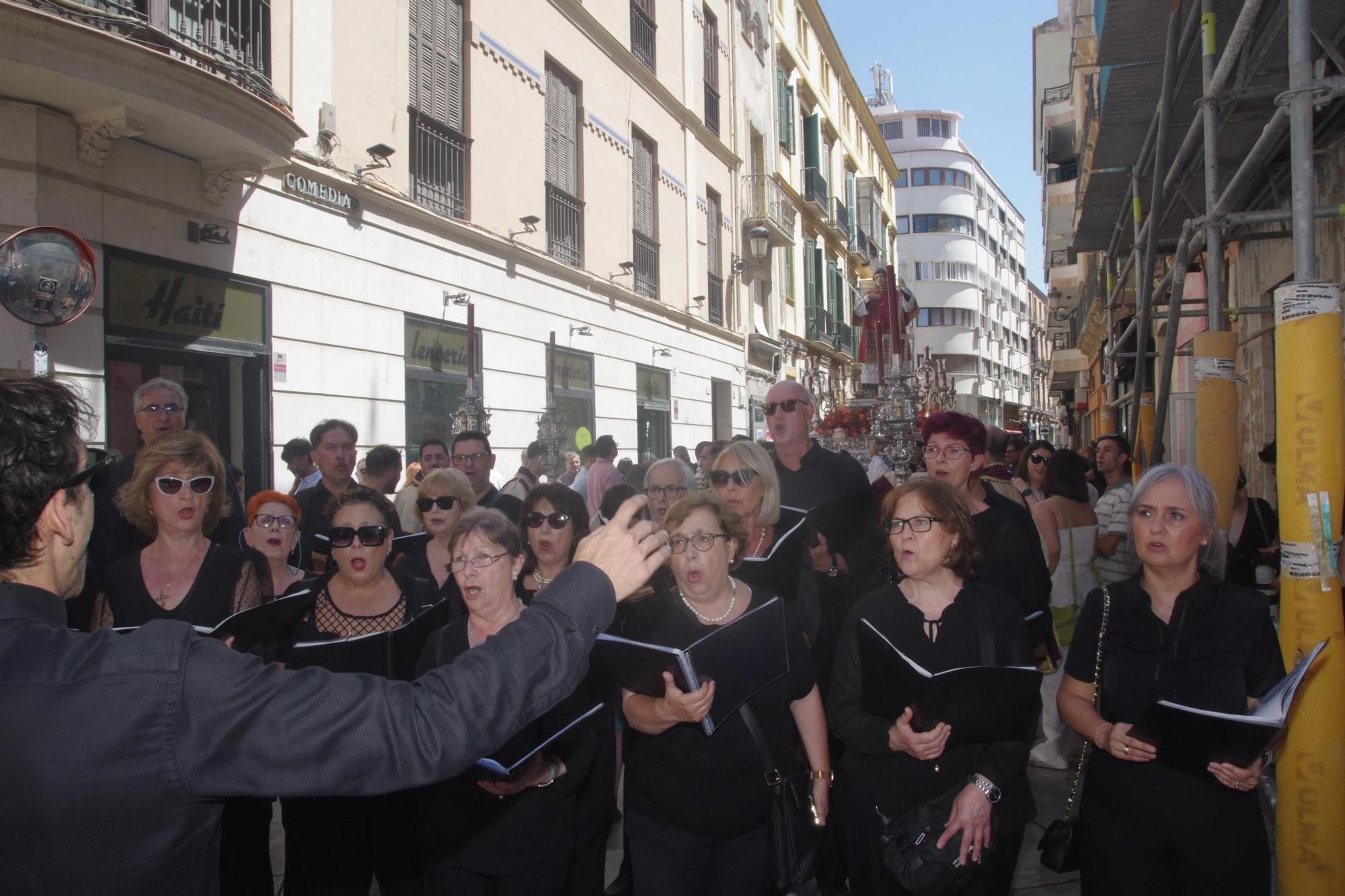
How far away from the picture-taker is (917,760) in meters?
3.04

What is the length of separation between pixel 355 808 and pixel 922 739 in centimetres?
201

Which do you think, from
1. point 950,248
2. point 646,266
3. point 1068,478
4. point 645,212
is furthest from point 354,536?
point 950,248

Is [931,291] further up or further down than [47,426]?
further up

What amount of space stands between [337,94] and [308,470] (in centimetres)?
393

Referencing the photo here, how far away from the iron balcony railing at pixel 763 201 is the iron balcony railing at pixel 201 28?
638 inches

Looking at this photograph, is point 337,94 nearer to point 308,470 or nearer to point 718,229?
point 308,470

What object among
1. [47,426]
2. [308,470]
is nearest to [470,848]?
[47,426]

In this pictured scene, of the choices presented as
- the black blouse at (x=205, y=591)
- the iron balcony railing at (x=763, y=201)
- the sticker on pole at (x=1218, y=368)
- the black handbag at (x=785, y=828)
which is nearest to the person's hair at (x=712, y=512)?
the black handbag at (x=785, y=828)

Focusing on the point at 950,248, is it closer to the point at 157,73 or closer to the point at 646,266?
the point at 646,266

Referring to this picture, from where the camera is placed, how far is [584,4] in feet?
49.1

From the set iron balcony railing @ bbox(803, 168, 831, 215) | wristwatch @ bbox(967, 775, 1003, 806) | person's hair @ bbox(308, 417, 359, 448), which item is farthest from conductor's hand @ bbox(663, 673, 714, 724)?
iron balcony railing @ bbox(803, 168, 831, 215)

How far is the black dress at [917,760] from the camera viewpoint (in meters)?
3.01

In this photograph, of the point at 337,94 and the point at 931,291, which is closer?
the point at 337,94

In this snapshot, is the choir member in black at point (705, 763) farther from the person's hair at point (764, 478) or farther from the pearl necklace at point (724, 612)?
the person's hair at point (764, 478)
